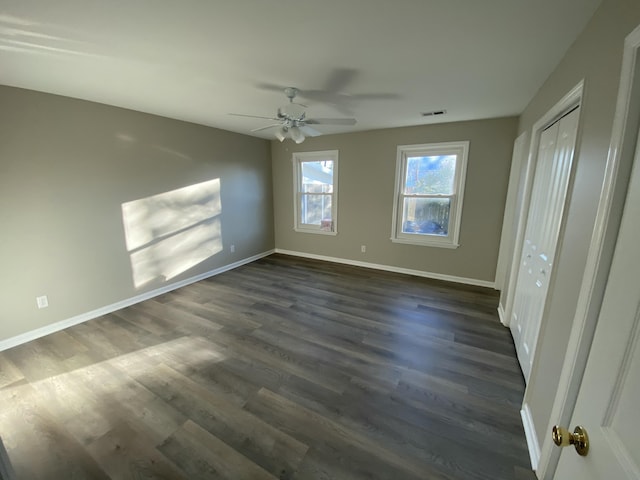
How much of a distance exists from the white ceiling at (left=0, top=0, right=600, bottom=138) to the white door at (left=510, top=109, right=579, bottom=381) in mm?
588

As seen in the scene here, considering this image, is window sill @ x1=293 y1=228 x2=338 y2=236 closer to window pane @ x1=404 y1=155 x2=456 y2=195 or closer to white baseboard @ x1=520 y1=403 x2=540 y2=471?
window pane @ x1=404 y1=155 x2=456 y2=195

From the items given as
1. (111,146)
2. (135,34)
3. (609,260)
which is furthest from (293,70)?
(111,146)

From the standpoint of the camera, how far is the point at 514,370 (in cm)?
219

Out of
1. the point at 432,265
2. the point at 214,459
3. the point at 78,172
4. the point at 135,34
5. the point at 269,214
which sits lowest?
the point at 214,459

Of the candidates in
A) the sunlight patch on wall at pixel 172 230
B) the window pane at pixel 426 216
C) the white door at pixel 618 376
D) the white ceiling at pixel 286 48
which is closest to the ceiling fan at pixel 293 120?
the white ceiling at pixel 286 48

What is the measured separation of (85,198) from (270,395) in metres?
2.95

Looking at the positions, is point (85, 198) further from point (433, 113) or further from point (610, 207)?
point (433, 113)

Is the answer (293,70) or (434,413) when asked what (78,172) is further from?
(434,413)

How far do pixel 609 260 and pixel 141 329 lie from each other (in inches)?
141

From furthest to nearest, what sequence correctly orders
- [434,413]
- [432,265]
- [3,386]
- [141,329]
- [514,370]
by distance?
[432,265]
[141,329]
[514,370]
[3,386]
[434,413]

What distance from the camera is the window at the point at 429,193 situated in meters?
3.95

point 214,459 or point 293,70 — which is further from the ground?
point 293,70

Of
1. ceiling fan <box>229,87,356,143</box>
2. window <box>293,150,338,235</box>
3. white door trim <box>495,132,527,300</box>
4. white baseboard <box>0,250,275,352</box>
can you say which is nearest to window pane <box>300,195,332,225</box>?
window <box>293,150,338,235</box>

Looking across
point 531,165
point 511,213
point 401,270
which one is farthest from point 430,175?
point 531,165
